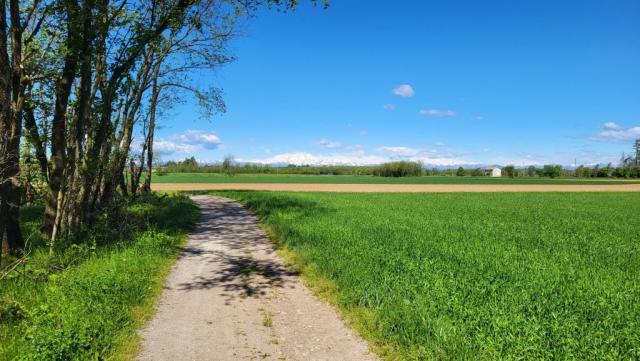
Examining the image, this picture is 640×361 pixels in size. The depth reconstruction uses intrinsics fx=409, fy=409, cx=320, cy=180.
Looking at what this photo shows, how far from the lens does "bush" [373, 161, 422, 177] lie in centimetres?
15338

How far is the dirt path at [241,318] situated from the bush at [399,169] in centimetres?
14613

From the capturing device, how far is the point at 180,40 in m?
19.3

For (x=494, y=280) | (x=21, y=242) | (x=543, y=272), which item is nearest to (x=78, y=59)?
(x=21, y=242)

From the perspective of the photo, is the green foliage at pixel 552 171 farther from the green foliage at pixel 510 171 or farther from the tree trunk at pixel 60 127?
the tree trunk at pixel 60 127

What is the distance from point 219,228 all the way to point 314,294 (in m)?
9.16

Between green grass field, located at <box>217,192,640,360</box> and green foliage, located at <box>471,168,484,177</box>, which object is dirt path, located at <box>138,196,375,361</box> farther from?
green foliage, located at <box>471,168,484,177</box>

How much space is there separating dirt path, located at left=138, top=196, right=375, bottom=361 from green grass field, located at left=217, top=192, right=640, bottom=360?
1.67 ft

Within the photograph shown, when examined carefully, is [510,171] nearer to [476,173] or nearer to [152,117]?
[476,173]

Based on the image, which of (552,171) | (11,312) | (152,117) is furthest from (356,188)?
(552,171)

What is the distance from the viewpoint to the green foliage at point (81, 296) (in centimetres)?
491

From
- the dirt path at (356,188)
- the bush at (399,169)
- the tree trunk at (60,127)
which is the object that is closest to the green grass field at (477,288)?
the tree trunk at (60,127)

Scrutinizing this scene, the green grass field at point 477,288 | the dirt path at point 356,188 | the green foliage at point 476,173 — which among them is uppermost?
the green foliage at point 476,173

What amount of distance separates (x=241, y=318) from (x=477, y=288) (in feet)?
13.5

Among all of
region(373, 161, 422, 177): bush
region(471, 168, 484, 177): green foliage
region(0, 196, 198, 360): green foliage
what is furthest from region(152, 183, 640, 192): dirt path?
region(471, 168, 484, 177): green foliage
